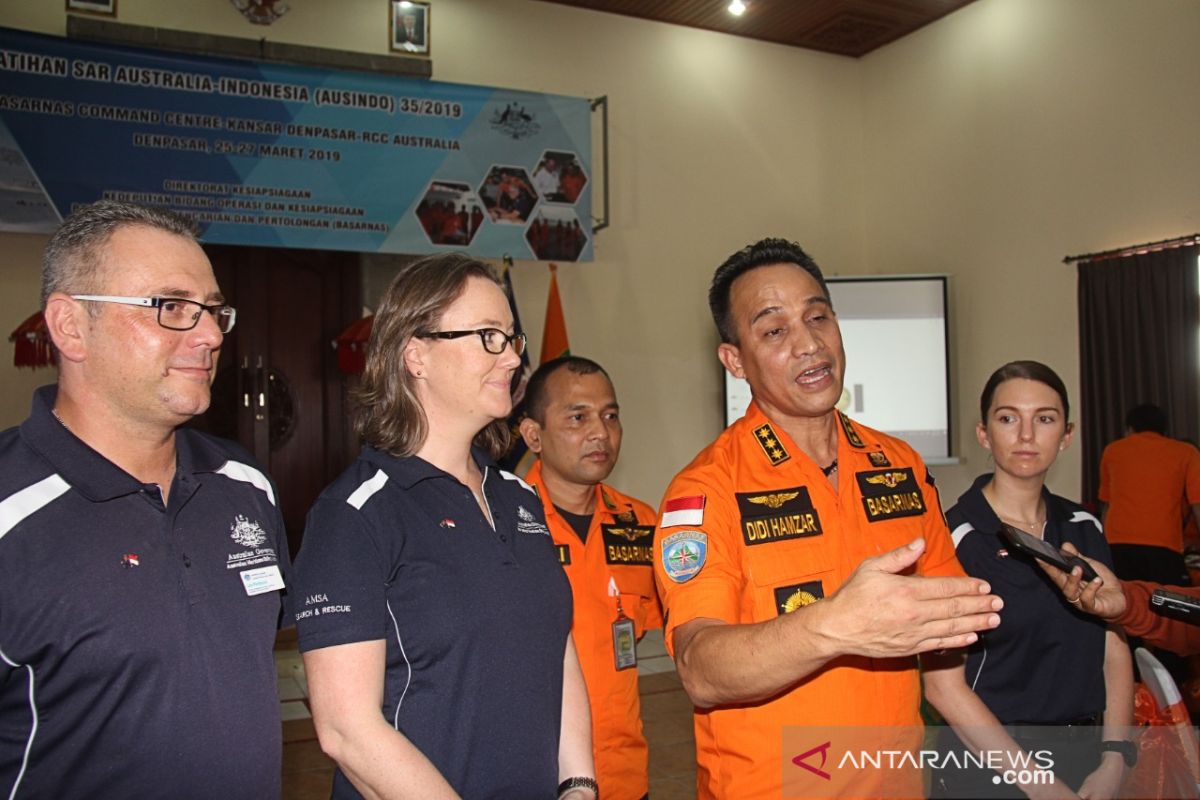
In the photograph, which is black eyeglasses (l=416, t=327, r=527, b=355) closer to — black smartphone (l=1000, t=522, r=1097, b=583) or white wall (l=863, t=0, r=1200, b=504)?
black smartphone (l=1000, t=522, r=1097, b=583)

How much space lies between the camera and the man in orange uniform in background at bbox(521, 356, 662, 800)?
2.38 m

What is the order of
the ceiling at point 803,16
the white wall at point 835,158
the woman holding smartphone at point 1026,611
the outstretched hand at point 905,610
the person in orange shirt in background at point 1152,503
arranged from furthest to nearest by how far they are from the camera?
the ceiling at point 803,16 < the white wall at point 835,158 < the person in orange shirt in background at point 1152,503 < the woman holding smartphone at point 1026,611 < the outstretched hand at point 905,610

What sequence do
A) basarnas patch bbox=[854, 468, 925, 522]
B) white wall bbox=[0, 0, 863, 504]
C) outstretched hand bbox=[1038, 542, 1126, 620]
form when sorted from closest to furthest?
1. basarnas patch bbox=[854, 468, 925, 522]
2. outstretched hand bbox=[1038, 542, 1126, 620]
3. white wall bbox=[0, 0, 863, 504]

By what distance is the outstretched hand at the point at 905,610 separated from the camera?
3.96 feet

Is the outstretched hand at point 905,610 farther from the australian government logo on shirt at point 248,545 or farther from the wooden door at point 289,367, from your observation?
the wooden door at point 289,367

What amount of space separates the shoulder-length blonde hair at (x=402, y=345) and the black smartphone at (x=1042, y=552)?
3.71 feet

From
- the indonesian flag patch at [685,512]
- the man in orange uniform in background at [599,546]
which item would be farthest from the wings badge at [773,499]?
the man in orange uniform in background at [599,546]

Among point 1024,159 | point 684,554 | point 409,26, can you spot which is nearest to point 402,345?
point 684,554

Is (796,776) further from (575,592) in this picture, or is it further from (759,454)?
(575,592)

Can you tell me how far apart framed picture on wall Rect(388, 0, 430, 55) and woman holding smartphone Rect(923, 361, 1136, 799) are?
202 inches

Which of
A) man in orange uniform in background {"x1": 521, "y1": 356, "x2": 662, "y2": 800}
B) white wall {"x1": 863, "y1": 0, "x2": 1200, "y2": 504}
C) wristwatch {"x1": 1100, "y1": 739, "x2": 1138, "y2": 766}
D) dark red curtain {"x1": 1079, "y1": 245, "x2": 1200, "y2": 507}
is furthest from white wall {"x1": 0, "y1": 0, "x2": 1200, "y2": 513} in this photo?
wristwatch {"x1": 1100, "y1": 739, "x2": 1138, "y2": 766}

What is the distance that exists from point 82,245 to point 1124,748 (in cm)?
162

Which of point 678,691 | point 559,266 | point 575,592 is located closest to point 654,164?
point 559,266

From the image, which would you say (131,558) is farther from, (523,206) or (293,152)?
(523,206)
